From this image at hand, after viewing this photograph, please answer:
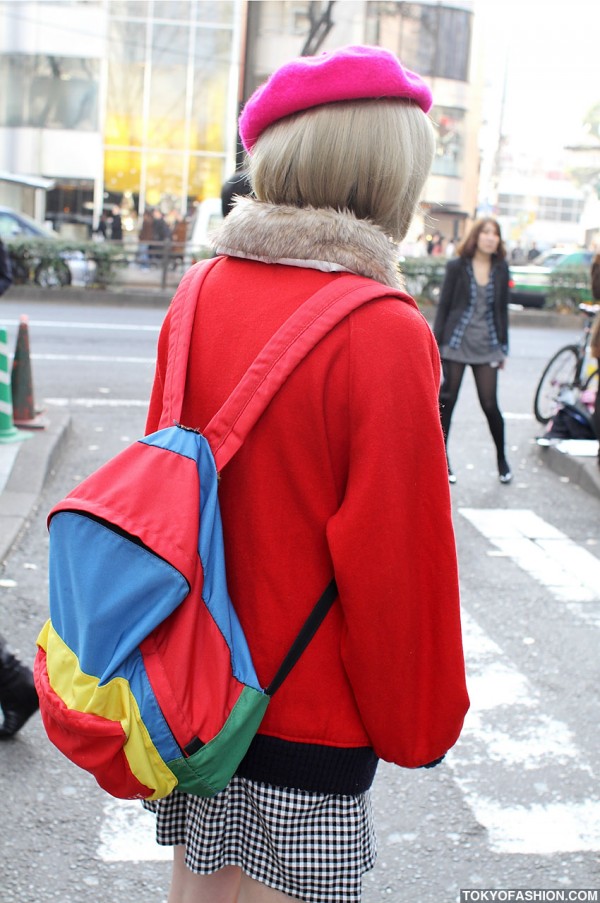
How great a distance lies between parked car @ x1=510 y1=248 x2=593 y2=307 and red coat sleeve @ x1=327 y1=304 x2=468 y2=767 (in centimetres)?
1566

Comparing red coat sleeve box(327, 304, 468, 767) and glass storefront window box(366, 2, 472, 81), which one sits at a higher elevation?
glass storefront window box(366, 2, 472, 81)

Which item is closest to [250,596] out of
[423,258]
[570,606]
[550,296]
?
[570,606]

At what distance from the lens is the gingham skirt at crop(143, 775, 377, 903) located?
1.71 metres

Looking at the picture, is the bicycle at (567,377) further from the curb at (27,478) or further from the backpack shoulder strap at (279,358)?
the backpack shoulder strap at (279,358)

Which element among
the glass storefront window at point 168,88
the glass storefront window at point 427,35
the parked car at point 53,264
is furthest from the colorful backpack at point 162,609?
the glass storefront window at point 427,35

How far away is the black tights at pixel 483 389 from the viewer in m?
7.39

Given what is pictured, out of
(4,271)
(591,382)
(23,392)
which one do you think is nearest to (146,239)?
(23,392)

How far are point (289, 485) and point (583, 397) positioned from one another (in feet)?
25.1

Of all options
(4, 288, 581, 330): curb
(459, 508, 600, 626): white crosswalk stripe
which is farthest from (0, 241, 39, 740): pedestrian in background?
(4, 288, 581, 330): curb

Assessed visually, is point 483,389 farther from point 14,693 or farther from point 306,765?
point 306,765

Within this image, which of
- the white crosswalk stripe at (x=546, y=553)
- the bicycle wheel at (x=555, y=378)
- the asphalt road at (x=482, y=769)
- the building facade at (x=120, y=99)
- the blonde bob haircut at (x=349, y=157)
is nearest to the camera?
the blonde bob haircut at (x=349, y=157)

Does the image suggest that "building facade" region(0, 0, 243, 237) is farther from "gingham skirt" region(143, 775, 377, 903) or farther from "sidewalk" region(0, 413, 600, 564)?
"gingham skirt" region(143, 775, 377, 903)

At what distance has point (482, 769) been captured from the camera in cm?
357

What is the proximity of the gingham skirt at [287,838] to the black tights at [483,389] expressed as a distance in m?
5.68
